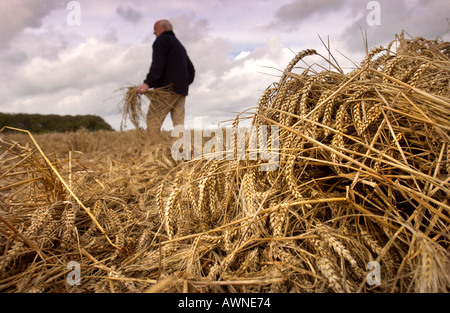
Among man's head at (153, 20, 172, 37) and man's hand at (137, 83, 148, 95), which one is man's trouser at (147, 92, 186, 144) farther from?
man's head at (153, 20, 172, 37)

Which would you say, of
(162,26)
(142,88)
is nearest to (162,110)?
(142,88)

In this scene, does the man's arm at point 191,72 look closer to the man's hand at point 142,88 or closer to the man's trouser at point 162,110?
the man's trouser at point 162,110

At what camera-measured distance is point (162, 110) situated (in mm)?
4641

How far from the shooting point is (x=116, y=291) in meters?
1.03

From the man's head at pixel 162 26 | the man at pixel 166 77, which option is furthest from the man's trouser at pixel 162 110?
the man's head at pixel 162 26

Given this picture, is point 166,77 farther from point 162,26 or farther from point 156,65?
point 162,26

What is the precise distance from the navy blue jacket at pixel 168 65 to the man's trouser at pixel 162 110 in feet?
0.54

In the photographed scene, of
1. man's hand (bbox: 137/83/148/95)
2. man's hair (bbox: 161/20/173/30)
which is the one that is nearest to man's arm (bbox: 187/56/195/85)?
man's hair (bbox: 161/20/173/30)

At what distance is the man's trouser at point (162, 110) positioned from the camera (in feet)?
15.0

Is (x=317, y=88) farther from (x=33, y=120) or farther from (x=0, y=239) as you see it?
(x=33, y=120)

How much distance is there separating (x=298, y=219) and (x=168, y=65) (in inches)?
161

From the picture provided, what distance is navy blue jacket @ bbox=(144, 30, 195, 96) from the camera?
4398 millimetres

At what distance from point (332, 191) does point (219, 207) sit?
1.90 feet
